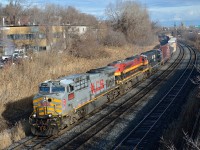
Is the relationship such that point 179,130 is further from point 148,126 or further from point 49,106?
point 49,106

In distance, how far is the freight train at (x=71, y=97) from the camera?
16281mm

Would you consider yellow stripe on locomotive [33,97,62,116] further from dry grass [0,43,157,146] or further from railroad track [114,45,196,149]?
railroad track [114,45,196,149]

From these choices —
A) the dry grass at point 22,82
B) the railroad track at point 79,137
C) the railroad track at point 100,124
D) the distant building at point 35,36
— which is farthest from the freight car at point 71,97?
the distant building at point 35,36

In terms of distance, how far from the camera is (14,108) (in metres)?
21.7

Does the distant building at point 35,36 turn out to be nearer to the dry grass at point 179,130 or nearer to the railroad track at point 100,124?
the railroad track at point 100,124

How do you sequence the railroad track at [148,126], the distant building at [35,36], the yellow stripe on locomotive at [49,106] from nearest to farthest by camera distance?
the railroad track at [148,126] < the yellow stripe on locomotive at [49,106] < the distant building at [35,36]

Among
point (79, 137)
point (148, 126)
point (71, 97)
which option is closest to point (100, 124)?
point (79, 137)

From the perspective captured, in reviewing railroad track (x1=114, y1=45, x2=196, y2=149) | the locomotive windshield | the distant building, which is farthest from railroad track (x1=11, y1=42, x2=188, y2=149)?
the distant building

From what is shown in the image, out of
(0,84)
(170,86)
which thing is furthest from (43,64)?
(170,86)

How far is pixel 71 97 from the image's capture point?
57.0 feet

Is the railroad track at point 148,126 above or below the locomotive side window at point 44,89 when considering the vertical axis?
below

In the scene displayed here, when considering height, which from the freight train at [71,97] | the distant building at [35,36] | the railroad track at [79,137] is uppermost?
the distant building at [35,36]

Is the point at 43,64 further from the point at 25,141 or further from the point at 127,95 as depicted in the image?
the point at 25,141

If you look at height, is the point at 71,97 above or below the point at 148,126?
above
